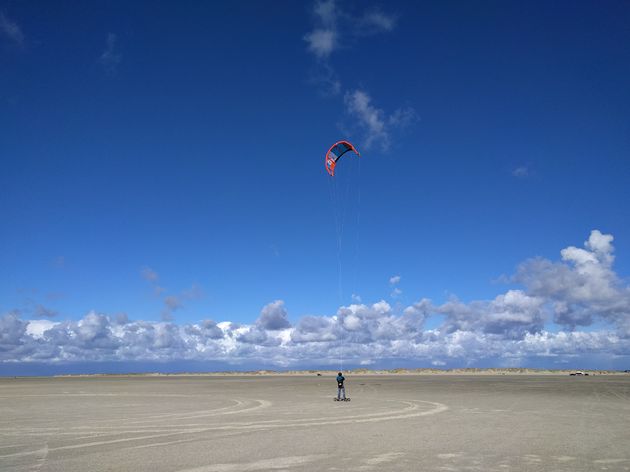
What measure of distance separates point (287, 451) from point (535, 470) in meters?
6.23

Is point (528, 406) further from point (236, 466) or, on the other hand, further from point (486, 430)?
point (236, 466)

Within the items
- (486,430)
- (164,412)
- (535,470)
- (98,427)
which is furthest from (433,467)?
(164,412)

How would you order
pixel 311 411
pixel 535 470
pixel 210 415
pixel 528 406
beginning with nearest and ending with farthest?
pixel 535 470 < pixel 210 415 < pixel 311 411 < pixel 528 406

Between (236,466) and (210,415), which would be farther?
(210,415)

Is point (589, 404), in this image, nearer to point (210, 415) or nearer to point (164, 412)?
point (210, 415)

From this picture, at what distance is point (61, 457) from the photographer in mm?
13586

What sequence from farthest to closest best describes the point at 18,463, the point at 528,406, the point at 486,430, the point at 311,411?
1. the point at 528,406
2. the point at 311,411
3. the point at 486,430
4. the point at 18,463

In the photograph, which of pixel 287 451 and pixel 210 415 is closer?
pixel 287 451

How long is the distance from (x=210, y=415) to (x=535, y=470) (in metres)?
16.3

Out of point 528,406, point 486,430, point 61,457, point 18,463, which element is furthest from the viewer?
point 528,406

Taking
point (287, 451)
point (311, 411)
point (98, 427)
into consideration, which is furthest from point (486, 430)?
point (98, 427)

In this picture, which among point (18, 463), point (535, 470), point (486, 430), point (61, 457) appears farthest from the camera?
point (486, 430)

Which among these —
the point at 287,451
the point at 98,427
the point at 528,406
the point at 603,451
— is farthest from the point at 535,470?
the point at 528,406

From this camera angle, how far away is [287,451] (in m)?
14.2
